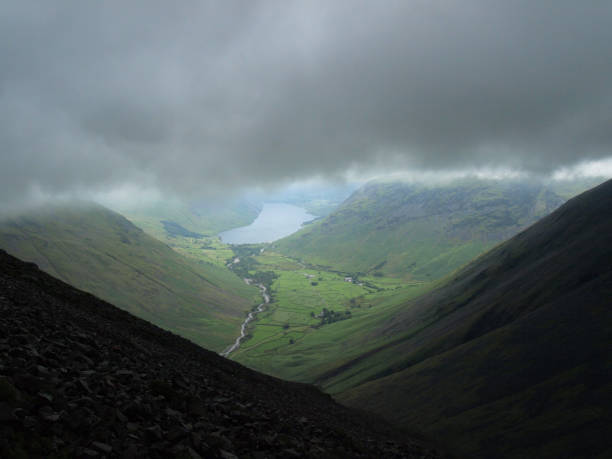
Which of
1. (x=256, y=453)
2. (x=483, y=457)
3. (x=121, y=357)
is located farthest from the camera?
(x=483, y=457)

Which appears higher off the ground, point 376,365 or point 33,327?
point 33,327

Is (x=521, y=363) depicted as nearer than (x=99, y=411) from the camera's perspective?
No

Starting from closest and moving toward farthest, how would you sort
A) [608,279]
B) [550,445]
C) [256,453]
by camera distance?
1. [256,453]
2. [550,445]
3. [608,279]

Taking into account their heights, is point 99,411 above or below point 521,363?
below

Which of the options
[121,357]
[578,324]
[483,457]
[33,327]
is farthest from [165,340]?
[578,324]

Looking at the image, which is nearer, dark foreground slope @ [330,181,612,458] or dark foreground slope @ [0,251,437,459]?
dark foreground slope @ [0,251,437,459]

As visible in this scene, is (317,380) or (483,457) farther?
(317,380)

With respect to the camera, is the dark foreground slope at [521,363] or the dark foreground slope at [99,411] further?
the dark foreground slope at [521,363]

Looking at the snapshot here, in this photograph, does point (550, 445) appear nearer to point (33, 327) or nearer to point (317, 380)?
point (33, 327)
